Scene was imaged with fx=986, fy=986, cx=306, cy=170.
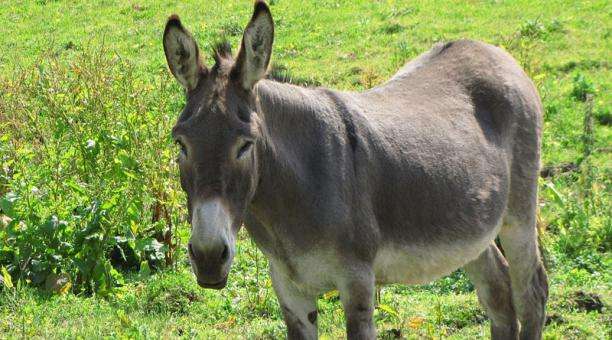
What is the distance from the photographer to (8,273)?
7.22 metres

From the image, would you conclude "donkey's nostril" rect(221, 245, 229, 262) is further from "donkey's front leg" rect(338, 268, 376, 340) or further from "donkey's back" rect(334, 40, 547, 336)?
"donkey's back" rect(334, 40, 547, 336)

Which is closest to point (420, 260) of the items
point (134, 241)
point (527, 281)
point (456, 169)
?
point (456, 169)

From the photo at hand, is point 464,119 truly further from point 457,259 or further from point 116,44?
point 116,44

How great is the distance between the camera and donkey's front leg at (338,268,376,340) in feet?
15.6

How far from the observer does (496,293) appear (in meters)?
6.37

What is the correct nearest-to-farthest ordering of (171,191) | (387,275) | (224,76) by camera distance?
1. (224,76)
2. (387,275)
3. (171,191)

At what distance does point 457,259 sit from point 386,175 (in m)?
0.78

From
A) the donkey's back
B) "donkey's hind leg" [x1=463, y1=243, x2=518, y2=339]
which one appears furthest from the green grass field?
the donkey's back

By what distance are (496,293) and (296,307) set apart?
1.76 meters

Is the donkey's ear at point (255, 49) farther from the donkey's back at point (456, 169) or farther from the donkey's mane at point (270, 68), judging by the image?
the donkey's back at point (456, 169)

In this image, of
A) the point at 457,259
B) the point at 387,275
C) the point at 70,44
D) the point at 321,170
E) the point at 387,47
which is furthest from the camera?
the point at 70,44

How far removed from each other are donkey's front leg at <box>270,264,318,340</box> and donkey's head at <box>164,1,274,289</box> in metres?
0.86

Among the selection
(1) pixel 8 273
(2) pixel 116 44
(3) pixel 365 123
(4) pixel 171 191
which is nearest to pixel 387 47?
(2) pixel 116 44

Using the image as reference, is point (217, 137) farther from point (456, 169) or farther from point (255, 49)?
point (456, 169)
